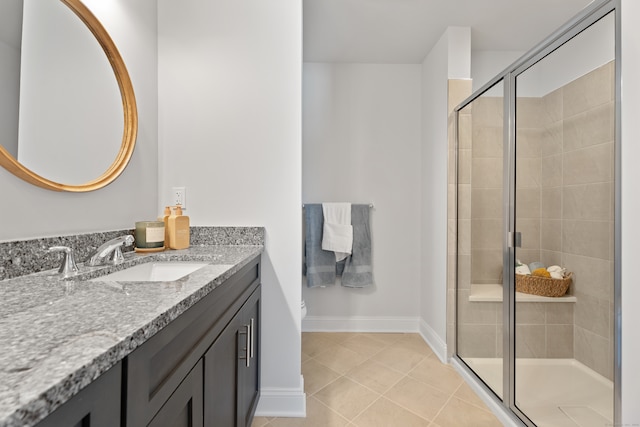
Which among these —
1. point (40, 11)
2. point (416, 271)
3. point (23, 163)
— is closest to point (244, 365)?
point (23, 163)

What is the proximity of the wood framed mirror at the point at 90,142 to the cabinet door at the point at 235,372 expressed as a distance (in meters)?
0.74

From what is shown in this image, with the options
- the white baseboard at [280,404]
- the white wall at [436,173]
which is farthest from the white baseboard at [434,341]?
the white baseboard at [280,404]

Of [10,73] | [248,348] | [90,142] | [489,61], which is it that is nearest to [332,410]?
[248,348]

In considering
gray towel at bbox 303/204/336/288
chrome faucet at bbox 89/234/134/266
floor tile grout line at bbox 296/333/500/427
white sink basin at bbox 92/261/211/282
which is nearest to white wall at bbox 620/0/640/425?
floor tile grout line at bbox 296/333/500/427

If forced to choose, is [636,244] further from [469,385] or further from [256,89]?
[256,89]

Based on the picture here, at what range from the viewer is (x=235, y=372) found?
1.08 m

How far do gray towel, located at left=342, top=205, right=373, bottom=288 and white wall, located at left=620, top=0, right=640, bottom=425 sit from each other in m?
1.75

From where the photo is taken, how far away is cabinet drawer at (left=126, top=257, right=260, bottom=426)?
492 millimetres

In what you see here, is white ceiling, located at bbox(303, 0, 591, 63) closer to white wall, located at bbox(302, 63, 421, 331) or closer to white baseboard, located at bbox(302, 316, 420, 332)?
white wall, located at bbox(302, 63, 421, 331)

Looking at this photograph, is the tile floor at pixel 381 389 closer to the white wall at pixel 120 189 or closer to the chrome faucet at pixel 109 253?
the chrome faucet at pixel 109 253

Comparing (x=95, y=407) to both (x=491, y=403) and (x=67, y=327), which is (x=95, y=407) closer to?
(x=67, y=327)

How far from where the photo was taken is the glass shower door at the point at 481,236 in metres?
1.71

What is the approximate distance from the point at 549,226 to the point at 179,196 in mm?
1791

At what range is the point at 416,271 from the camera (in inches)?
106
